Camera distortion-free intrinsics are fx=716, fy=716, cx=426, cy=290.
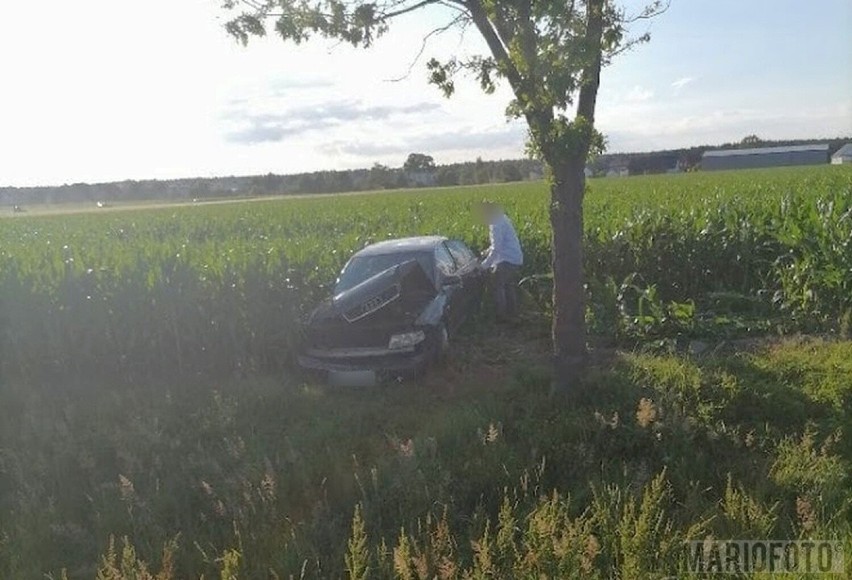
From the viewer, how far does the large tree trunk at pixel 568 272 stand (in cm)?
631

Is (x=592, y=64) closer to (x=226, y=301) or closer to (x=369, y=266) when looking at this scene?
(x=369, y=266)

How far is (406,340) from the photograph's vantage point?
7.73 m

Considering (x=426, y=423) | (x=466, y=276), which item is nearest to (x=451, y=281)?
(x=466, y=276)

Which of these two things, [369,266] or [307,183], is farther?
[307,183]

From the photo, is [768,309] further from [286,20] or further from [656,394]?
[286,20]

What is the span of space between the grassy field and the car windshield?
789 millimetres

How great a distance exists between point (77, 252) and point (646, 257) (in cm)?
881

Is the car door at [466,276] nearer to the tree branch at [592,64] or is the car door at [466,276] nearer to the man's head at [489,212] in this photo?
the man's head at [489,212]

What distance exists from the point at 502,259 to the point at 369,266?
87.2 inches

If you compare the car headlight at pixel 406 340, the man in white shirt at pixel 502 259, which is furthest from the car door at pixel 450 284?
the car headlight at pixel 406 340

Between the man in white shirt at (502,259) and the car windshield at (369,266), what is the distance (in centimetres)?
174

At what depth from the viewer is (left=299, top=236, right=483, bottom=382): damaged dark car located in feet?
25.2

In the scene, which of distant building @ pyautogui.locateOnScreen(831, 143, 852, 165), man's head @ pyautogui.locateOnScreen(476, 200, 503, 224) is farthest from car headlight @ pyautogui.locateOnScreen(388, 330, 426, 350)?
distant building @ pyautogui.locateOnScreen(831, 143, 852, 165)

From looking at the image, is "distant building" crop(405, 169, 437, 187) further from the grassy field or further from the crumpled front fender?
the crumpled front fender
